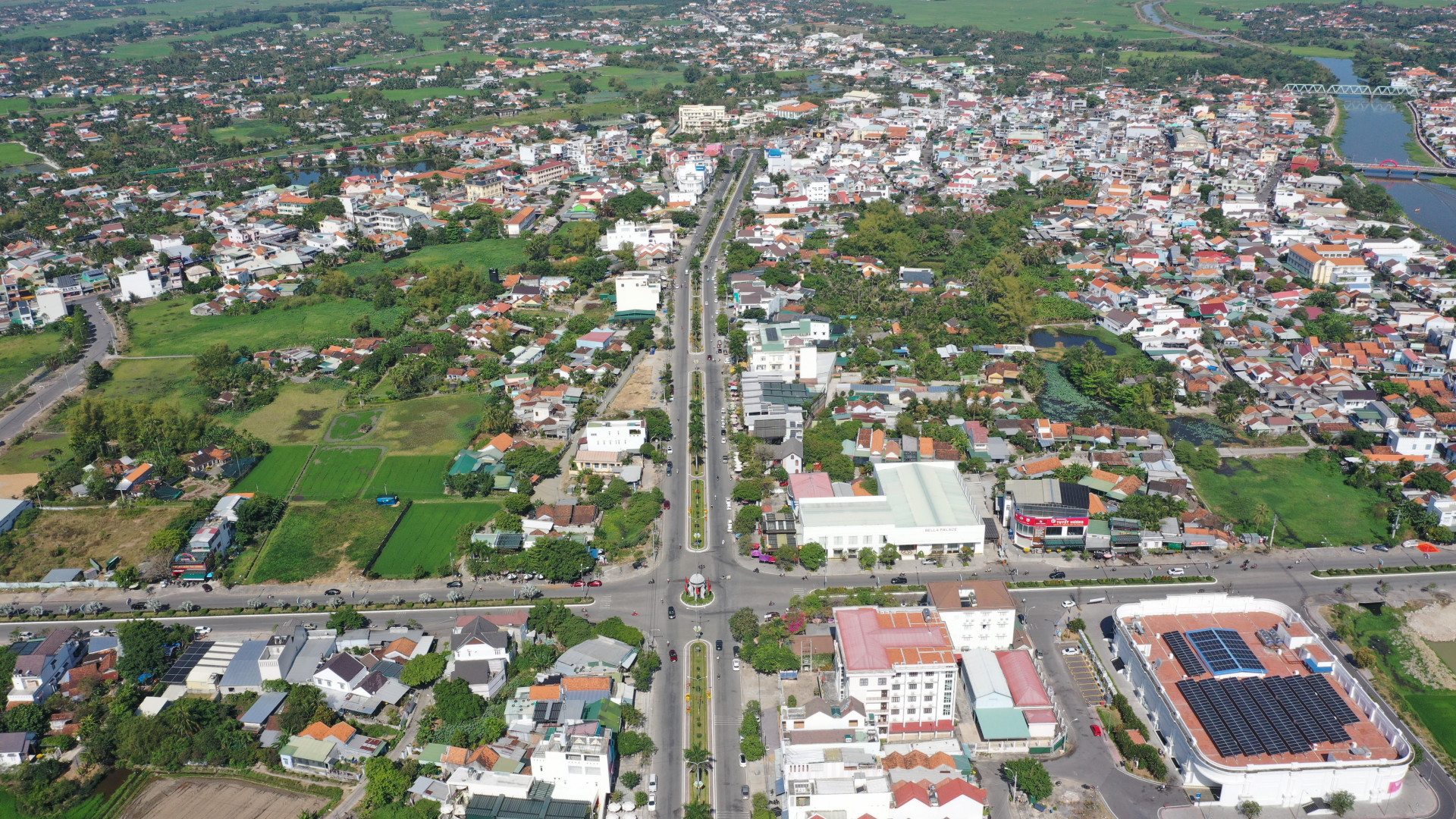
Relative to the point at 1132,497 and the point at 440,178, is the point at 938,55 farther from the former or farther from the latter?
the point at 1132,497

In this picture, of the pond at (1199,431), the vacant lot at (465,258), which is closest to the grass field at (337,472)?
the vacant lot at (465,258)

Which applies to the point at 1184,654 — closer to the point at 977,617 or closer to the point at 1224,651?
the point at 1224,651

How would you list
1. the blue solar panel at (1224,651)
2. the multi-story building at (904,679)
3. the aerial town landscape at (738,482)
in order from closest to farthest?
the aerial town landscape at (738,482) → the multi-story building at (904,679) → the blue solar panel at (1224,651)

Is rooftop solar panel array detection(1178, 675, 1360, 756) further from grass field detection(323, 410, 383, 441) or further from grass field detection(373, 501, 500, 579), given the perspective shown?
grass field detection(323, 410, 383, 441)

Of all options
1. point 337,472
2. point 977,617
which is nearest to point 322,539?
point 337,472

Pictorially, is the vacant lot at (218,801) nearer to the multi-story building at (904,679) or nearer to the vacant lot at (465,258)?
the multi-story building at (904,679)
